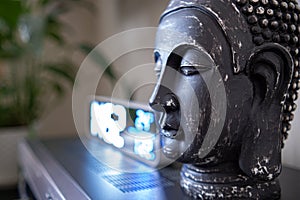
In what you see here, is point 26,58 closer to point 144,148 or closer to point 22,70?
point 22,70

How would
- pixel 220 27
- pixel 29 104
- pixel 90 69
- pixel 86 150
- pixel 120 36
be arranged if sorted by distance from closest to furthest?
pixel 220 27 → pixel 86 150 → pixel 29 104 → pixel 120 36 → pixel 90 69

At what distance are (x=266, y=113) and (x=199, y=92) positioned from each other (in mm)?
110

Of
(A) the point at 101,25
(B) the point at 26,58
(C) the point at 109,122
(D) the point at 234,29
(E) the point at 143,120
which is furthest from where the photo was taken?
(A) the point at 101,25

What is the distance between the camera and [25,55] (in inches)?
59.6

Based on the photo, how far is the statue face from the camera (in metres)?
0.49

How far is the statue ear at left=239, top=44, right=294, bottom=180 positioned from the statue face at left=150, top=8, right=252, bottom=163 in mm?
18

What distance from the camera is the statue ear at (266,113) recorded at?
506 mm

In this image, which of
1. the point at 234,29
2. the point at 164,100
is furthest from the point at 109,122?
the point at 234,29

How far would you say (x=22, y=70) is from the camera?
166 centimetres

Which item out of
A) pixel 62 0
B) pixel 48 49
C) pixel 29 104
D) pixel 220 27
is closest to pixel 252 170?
→ pixel 220 27

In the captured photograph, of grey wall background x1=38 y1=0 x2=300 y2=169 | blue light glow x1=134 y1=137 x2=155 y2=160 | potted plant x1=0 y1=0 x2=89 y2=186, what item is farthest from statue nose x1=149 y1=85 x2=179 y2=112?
→ potted plant x1=0 y1=0 x2=89 y2=186

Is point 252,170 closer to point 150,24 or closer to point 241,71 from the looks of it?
point 241,71

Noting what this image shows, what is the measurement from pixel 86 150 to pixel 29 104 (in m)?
0.68

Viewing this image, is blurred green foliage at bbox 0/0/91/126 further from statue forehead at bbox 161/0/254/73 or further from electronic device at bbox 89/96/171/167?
statue forehead at bbox 161/0/254/73
